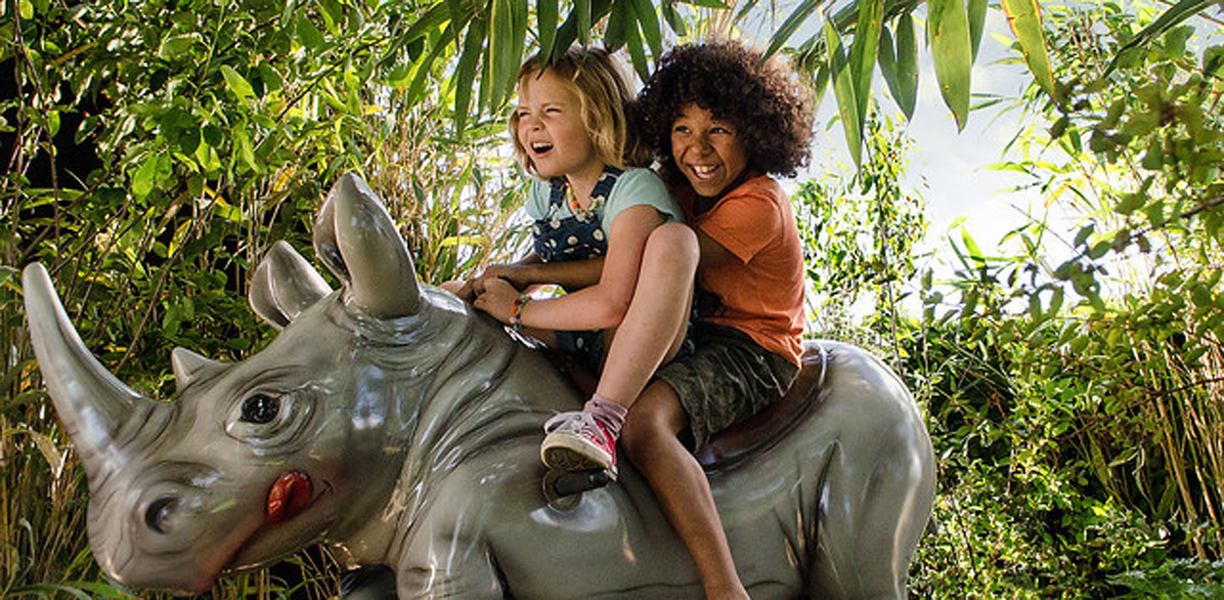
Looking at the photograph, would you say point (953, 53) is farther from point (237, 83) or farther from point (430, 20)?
point (237, 83)

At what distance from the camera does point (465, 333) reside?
1034 millimetres

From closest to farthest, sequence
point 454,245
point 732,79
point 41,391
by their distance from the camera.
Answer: point 732,79 < point 41,391 < point 454,245

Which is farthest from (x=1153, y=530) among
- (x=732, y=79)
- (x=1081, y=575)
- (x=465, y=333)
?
(x=465, y=333)

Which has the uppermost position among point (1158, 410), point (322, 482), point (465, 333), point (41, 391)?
point (465, 333)

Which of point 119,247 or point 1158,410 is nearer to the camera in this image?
point 119,247

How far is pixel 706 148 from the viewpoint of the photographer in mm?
1146

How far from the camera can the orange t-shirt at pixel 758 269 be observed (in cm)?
111

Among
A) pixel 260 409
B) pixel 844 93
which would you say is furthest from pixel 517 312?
pixel 844 93

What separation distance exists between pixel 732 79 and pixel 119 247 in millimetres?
1058

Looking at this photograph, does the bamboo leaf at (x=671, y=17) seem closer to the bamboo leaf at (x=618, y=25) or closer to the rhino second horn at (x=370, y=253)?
the bamboo leaf at (x=618, y=25)

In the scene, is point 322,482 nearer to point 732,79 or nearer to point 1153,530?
point 732,79

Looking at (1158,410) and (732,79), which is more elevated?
(732,79)

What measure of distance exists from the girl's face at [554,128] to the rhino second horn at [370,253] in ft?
0.67

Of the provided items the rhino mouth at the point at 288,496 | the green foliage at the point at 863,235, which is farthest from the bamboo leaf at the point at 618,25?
A: the green foliage at the point at 863,235
